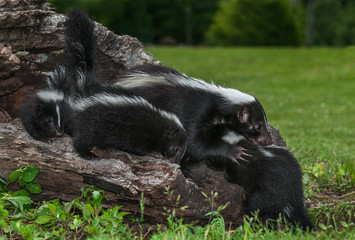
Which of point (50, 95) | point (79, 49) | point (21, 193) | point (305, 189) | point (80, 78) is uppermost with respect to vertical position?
point (79, 49)

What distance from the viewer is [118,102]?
4.57 meters

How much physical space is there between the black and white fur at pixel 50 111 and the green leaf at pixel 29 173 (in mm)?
797

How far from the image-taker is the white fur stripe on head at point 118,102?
4.58 meters

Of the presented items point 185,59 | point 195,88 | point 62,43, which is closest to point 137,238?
point 195,88

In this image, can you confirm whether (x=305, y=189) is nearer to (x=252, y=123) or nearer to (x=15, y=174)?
(x=252, y=123)

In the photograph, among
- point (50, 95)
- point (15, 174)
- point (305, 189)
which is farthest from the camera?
point (50, 95)

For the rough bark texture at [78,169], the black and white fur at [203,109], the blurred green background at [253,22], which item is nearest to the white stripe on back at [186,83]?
the black and white fur at [203,109]

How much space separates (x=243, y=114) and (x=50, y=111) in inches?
95.0

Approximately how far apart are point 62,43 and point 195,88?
1889 mm

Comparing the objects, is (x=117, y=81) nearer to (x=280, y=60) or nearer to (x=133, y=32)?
(x=280, y=60)

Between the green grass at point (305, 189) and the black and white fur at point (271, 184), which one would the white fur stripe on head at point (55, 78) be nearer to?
the green grass at point (305, 189)

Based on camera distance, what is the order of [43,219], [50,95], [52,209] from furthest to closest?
[50,95] < [52,209] < [43,219]

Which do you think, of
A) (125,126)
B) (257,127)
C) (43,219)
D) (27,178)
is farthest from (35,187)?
(257,127)

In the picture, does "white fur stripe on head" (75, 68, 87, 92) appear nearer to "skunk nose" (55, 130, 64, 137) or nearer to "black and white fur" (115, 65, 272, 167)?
"black and white fur" (115, 65, 272, 167)
